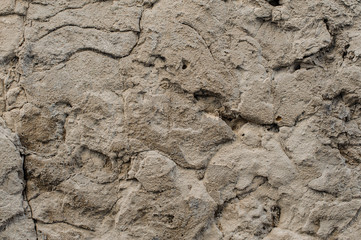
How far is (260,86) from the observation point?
1.26 metres

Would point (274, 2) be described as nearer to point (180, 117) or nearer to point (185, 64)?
point (185, 64)

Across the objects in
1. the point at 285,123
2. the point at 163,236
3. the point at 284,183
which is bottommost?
the point at 163,236

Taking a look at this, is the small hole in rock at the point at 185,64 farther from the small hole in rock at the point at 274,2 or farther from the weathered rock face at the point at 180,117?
the small hole in rock at the point at 274,2

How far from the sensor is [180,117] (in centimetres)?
124

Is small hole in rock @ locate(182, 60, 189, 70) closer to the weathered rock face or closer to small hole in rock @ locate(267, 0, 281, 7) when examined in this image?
the weathered rock face

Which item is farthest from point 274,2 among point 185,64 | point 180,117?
point 180,117

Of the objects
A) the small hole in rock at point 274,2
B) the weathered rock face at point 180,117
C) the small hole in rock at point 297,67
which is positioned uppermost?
the small hole in rock at point 274,2

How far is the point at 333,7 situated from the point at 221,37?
367 mm

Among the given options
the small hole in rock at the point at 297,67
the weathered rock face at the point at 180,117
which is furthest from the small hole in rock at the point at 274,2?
the small hole in rock at the point at 297,67

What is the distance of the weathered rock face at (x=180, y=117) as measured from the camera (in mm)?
1226

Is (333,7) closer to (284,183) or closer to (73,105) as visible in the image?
(284,183)

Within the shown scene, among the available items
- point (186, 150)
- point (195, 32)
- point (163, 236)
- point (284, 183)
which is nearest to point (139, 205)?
point (163, 236)

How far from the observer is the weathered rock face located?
1.23m

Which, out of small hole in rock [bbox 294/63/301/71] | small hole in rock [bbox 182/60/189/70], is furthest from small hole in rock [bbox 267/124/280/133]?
small hole in rock [bbox 182/60/189/70]
